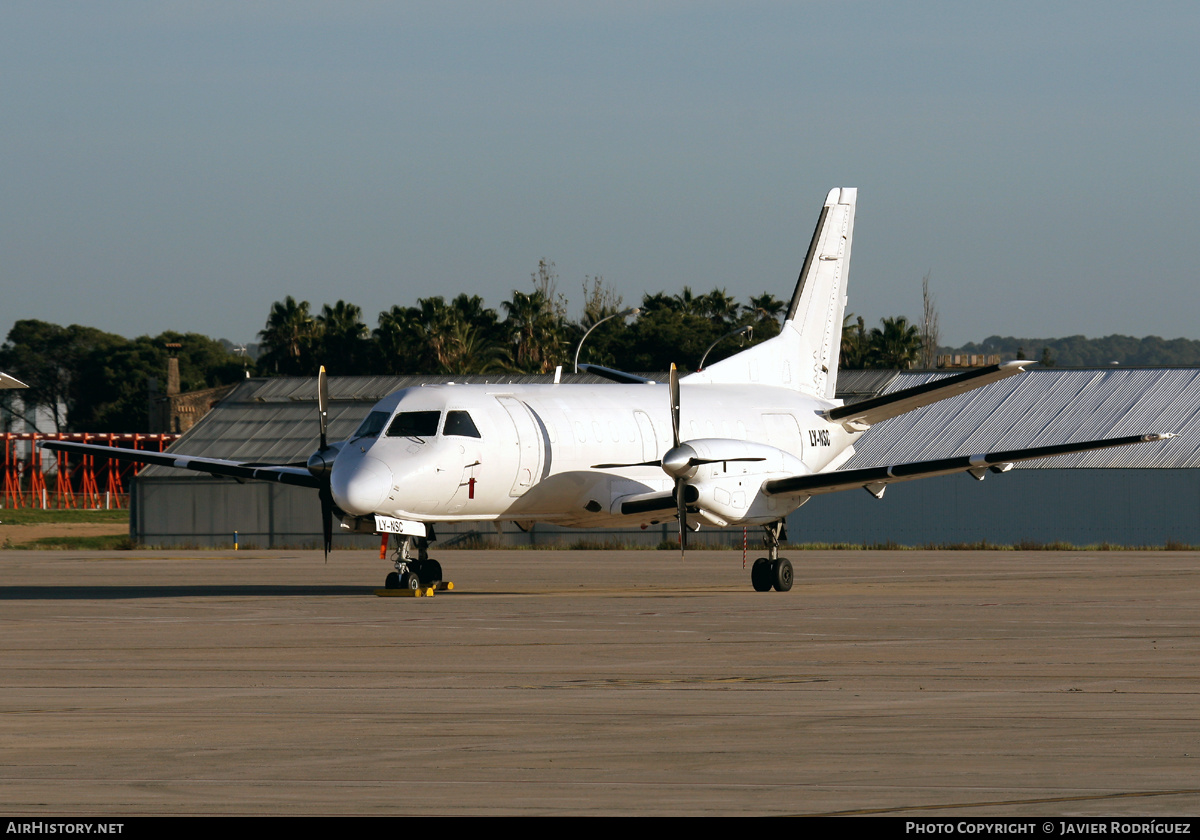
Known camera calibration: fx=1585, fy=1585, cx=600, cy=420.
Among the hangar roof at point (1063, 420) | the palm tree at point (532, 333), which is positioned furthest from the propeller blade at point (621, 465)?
the palm tree at point (532, 333)

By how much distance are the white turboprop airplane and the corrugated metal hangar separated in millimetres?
24588

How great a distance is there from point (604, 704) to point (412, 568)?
48.1 ft

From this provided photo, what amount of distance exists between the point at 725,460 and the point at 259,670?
12490mm

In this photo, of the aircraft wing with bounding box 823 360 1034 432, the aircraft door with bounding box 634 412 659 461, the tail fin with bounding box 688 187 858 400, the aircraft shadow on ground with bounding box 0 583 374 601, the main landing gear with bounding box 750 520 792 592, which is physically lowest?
the aircraft shadow on ground with bounding box 0 583 374 601

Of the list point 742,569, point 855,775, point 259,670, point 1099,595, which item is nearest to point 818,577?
point 742,569

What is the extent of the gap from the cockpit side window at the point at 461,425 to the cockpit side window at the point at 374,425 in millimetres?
1004

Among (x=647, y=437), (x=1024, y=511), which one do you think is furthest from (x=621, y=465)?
(x=1024, y=511)

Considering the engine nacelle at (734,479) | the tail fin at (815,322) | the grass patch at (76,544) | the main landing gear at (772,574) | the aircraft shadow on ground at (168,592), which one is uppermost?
the tail fin at (815,322)

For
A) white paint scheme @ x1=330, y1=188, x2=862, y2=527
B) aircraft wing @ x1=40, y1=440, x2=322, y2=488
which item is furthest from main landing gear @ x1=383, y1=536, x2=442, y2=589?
aircraft wing @ x1=40, y1=440, x2=322, y2=488

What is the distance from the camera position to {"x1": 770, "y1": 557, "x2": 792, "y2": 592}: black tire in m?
28.4

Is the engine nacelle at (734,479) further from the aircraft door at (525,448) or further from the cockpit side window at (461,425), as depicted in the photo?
the cockpit side window at (461,425)

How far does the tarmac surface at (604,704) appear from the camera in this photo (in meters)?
8.85

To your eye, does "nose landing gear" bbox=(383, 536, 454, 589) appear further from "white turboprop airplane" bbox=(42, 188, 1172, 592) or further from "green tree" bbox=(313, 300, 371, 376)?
"green tree" bbox=(313, 300, 371, 376)
